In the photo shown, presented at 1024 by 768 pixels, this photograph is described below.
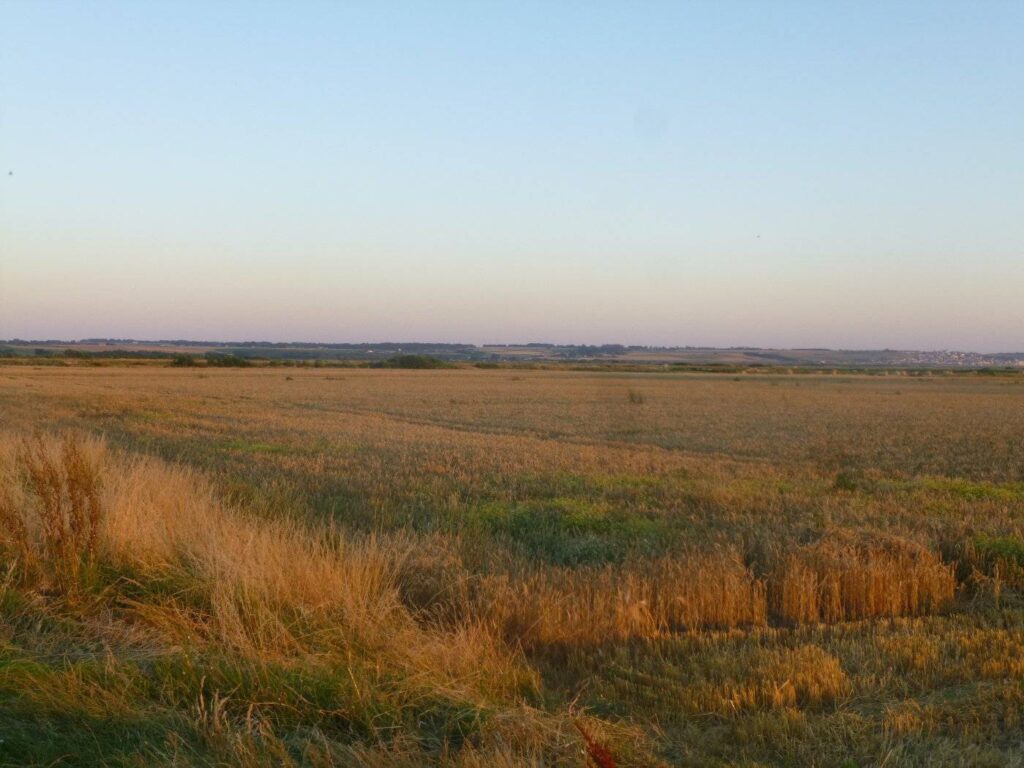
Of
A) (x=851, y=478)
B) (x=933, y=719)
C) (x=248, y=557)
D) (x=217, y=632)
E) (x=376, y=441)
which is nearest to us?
(x=933, y=719)

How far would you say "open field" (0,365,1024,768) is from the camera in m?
4.36

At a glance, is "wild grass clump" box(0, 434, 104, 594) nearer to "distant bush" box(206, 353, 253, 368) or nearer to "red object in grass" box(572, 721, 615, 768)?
"red object in grass" box(572, 721, 615, 768)

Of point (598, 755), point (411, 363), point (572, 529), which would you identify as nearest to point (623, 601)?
point (598, 755)

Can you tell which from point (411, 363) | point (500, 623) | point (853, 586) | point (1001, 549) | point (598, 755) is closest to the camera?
point (598, 755)

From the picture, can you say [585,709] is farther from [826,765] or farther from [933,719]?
[933,719]

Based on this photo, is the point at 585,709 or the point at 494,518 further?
the point at 494,518

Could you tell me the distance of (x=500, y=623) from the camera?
6.45m

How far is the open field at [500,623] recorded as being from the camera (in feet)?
14.3

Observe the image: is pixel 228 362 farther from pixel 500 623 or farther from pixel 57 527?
pixel 500 623

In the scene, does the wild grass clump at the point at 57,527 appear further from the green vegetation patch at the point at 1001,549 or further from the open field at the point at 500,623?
the green vegetation patch at the point at 1001,549

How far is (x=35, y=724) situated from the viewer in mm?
4223

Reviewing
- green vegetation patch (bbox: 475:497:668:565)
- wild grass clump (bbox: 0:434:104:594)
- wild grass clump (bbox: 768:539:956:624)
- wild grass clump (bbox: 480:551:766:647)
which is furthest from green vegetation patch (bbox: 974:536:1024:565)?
wild grass clump (bbox: 0:434:104:594)

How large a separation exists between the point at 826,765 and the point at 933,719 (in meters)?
0.93

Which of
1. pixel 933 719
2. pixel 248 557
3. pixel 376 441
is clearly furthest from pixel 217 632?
pixel 376 441
